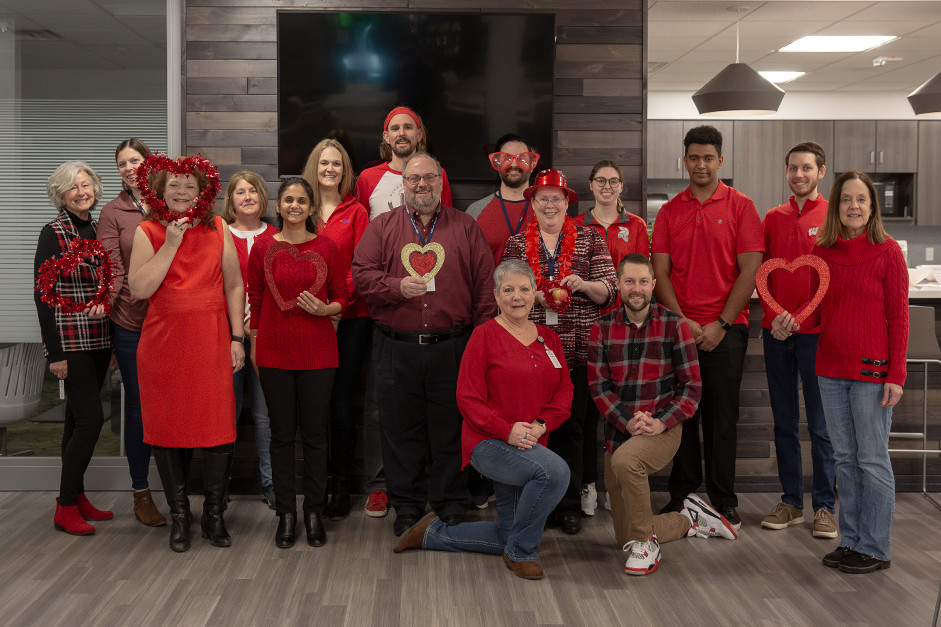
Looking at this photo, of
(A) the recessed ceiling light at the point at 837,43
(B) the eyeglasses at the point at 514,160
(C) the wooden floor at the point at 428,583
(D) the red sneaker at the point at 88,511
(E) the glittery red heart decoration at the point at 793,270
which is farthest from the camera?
(A) the recessed ceiling light at the point at 837,43

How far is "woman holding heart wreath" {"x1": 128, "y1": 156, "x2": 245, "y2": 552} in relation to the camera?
10.8ft

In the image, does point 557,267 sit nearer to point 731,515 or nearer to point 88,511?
A: point 731,515

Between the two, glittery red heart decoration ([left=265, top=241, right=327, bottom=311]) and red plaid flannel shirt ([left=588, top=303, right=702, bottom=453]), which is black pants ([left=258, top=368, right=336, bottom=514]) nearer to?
glittery red heart decoration ([left=265, top=241, right=327, bottom=311])

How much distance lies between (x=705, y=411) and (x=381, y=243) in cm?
180

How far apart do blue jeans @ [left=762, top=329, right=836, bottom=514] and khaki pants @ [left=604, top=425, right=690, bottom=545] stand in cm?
78

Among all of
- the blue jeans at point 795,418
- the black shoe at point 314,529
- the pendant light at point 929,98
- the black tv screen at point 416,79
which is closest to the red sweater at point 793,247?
the blue jeans at point 795,418

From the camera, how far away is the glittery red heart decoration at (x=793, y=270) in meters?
3.26

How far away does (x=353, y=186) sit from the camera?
4086 mm

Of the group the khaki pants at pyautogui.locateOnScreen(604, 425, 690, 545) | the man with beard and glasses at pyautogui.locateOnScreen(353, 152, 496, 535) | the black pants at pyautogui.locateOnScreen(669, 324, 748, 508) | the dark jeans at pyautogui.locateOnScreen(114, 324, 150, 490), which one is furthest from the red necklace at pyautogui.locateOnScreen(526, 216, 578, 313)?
the dark jeans at pyautogui.locateOnScreen(114, 324, 150, 490)

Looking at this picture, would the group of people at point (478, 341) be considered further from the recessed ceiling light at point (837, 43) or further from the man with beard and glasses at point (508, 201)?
the recessed ceiling light at point (837, 43)

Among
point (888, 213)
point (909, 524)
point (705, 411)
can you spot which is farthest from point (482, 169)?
point (888, 213)

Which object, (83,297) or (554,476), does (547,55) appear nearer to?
(554,476)

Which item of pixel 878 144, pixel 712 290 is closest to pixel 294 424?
pixel 712 290

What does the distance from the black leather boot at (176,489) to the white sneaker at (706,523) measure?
2.31m
